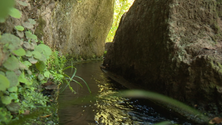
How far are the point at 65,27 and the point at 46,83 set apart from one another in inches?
180

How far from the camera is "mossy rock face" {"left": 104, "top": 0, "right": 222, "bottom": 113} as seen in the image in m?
2.14

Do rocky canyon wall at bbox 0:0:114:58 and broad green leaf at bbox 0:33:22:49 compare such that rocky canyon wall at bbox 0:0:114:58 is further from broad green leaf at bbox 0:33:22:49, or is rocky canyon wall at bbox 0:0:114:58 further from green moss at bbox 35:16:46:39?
broad green leaf at bbox 0:33:22:49

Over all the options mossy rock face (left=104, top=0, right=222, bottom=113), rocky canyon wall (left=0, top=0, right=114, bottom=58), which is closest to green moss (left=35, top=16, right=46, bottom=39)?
rocky canyon wall (left=0, top=0, right=114, bottom=58)

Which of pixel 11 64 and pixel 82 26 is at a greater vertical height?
pixel 82 26

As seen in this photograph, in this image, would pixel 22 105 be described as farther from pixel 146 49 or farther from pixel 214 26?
pixel 214 26

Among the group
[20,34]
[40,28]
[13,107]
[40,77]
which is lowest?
[13,107]

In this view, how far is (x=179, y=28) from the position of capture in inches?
107

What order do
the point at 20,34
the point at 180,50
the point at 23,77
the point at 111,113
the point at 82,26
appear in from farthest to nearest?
1. the point at 82,26
2. the point at 180,50
3. the point at 111,113
4. the point at 20,34
5. the point at 23,77

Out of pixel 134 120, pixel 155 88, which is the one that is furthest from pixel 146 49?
pixel 134 120

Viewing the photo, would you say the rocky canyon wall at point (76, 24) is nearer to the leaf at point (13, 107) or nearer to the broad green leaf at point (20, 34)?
the broad green leaf at point (20, 34)

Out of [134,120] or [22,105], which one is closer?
[22,105]

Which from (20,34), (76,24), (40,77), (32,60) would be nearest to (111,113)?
(40,77)

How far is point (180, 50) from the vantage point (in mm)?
2502

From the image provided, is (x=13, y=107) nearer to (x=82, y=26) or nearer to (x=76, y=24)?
(x=76, y=24)
